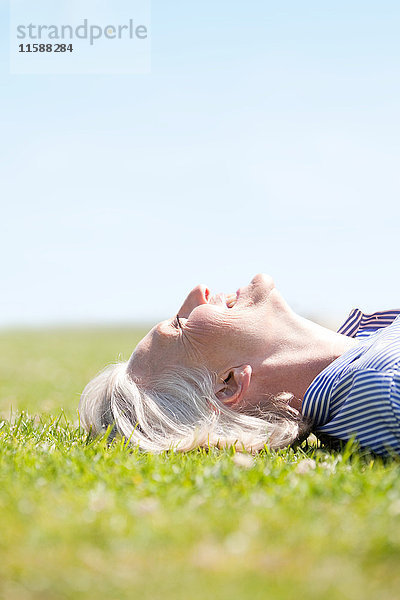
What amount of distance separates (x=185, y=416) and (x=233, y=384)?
0.39m

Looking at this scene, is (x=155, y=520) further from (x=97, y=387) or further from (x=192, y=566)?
(x=97, y=387)

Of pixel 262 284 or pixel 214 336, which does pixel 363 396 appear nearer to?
pixel 214 336

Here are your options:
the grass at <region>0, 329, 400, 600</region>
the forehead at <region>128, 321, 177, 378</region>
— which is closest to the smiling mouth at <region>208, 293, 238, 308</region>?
the forehead at <region>128, 321, 177, 378</region>

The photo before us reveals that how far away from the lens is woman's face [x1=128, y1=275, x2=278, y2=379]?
4.44 meters

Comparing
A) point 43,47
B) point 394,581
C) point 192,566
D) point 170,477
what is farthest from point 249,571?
point 43,47

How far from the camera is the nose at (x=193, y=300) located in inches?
186

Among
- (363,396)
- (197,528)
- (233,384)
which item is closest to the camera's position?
(197,528)

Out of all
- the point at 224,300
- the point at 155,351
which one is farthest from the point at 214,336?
the point at 155,351

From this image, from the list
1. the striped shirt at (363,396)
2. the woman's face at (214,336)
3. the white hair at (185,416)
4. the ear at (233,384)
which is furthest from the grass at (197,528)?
the woman's face at (214,336)

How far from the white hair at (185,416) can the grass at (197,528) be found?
55 centimetres

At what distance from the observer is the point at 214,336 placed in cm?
444

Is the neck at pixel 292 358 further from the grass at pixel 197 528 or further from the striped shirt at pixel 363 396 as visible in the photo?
the grass at pixel 197 528

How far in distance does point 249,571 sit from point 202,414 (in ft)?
7.58

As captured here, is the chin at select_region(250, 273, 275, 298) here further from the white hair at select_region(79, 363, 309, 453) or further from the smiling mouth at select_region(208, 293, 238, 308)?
the white hair at select_region(79, 363, 309, 453)
